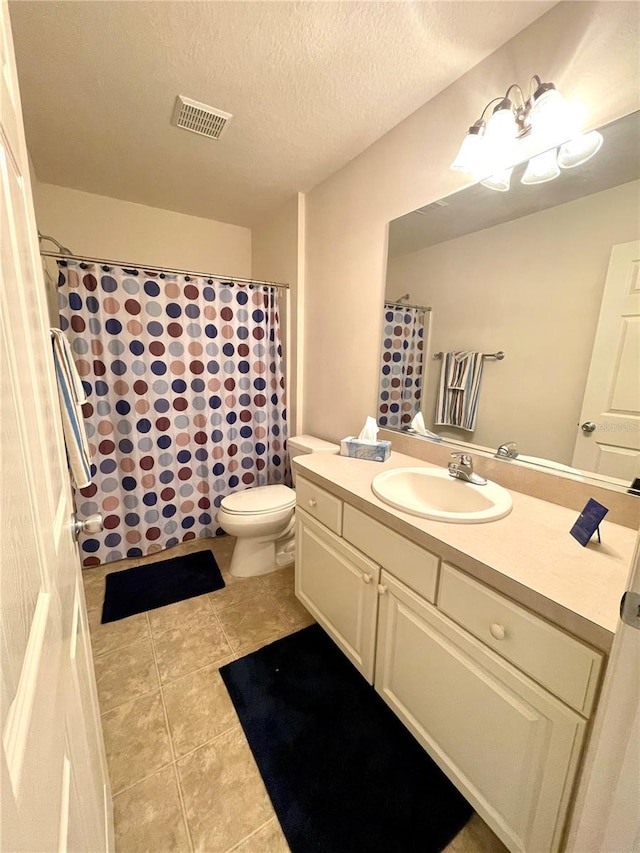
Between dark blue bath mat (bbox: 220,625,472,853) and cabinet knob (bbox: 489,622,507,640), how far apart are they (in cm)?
65

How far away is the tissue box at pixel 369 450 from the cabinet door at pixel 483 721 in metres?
0.57

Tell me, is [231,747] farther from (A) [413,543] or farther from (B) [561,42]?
(B) [561,42]

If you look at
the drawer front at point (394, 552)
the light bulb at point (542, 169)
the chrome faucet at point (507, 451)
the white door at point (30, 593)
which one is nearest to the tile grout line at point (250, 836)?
the white door at point (30, 593)

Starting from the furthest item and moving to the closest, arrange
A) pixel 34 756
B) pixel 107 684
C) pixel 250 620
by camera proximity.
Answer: pixel 250 620 < pixel 107 684 < pixel 34 756

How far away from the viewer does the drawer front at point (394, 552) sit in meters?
0.97

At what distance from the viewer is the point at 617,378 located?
998 millimetres

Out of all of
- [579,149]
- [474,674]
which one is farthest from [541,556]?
[579,149]

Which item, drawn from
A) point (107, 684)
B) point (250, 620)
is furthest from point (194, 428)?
point (107, 684)

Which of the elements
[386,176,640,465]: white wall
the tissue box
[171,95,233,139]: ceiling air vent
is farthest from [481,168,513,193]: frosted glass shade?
[171,95,233,139]: ceiling air vent

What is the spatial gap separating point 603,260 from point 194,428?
2139 mm

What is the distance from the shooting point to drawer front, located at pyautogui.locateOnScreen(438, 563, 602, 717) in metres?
0.67

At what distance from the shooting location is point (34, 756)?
30cm

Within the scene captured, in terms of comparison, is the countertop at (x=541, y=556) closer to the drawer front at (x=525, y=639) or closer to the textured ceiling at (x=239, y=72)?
the drawer front at (x=525, y=639)

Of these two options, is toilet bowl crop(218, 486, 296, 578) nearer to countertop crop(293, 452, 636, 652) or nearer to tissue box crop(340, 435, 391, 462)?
tissue box crop(340, 435, 391, 462)
